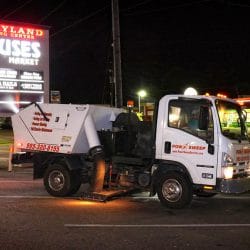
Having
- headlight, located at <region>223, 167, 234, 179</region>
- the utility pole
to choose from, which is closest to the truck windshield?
headlight, located at <region>223, 167, 234, 179</region>

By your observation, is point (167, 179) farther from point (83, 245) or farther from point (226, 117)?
point (83, 245)

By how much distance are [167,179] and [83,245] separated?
3865mm

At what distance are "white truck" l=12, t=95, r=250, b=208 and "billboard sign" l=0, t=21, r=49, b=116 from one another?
14557mm

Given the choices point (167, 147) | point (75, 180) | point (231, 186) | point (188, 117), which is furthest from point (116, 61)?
point (231, 186)

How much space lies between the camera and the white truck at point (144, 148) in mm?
10953

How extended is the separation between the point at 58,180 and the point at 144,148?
2.24m

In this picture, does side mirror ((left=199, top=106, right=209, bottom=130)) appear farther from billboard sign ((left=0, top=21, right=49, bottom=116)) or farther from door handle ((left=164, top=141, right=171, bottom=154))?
billboard sign ((left=0, top=21, right=49, bottom=116))

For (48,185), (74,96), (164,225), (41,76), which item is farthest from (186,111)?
(74,96)

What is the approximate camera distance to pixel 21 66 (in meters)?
28.0

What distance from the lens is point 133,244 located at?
794 cm

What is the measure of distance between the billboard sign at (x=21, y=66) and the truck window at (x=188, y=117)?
672 inches

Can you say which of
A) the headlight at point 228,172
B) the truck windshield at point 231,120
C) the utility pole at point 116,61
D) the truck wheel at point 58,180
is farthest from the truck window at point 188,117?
the utility pole at point 116,61

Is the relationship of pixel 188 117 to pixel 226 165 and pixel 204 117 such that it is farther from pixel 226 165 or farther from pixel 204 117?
pixel 226 165

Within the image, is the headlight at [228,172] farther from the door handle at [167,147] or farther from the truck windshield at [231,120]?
the door handle at [167,147]
